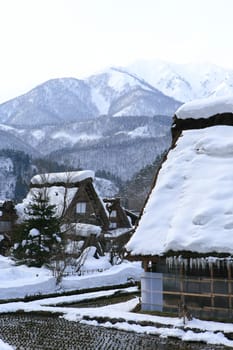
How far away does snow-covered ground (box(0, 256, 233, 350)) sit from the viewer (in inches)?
608

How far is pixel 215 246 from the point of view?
16.6m

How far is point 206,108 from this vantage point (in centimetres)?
2303

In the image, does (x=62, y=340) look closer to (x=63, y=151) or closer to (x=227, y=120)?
(x=227, y=120)

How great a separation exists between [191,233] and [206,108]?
7930 millimetres

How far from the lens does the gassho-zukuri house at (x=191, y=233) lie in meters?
17.1

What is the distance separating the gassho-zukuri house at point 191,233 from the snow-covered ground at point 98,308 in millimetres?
1086

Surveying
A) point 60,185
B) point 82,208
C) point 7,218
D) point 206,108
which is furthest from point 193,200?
point 7,218

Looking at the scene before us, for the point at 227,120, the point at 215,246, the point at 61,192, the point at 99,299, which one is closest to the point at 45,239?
the point at 99,299

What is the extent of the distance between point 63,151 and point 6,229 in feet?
412

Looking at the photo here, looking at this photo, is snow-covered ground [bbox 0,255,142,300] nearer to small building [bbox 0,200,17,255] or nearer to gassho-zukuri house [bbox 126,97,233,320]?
gassho-zukuri house [bbox 126,97,233,320]

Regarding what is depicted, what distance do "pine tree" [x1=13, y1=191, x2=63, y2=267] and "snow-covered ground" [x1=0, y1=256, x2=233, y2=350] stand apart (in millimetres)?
902

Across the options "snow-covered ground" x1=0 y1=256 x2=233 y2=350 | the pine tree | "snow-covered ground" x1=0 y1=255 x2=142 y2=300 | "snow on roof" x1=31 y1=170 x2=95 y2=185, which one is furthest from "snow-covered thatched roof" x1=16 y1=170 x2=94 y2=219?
"snow-covered ground" x1=0 y1=256 x2=233 y2=350

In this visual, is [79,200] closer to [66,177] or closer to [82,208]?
[82,208]

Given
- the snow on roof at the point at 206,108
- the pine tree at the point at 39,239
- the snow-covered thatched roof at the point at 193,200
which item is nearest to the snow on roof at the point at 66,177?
the pine tree at the point at 39,239
